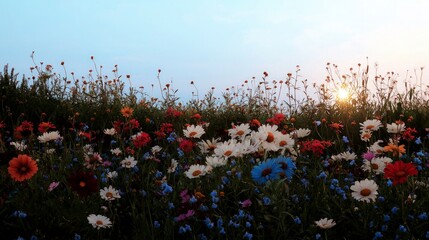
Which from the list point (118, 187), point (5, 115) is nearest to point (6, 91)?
point (5, 115)

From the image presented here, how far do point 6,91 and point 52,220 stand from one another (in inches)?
192

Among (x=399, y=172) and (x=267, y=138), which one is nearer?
(x=399, y=172)

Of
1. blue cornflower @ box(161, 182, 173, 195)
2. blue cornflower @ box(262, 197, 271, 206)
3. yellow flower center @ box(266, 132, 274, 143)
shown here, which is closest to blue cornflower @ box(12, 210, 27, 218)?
blue cornflower @ box(161, 182, 173, 195)

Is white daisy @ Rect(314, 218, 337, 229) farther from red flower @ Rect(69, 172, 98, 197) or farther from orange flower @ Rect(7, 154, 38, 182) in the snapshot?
orange flower @ Rect(7, 154, 38, 182)

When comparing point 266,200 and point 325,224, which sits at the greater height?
point 266,200

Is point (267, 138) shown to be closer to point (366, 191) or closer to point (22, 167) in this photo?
point (366, 191)

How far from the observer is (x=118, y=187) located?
144 inches

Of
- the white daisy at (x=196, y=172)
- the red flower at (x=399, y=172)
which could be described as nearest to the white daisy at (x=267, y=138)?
the white daisy at (x=196, y=172)

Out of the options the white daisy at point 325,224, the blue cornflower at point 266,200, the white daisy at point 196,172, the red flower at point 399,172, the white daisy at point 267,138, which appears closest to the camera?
the red flower at point 399,172

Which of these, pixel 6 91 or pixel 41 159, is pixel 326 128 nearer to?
pixel 41 159

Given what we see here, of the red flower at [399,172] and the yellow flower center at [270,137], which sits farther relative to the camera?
the yellow flower center at [270,137]

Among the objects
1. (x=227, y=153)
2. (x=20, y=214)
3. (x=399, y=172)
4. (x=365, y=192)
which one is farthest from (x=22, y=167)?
(x=399, y=172)

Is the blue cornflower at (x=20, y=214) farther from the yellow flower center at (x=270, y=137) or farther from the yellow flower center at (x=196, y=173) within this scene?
the yellow flower center at (x=270, y=137)

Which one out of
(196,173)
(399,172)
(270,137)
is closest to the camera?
(399,172)
